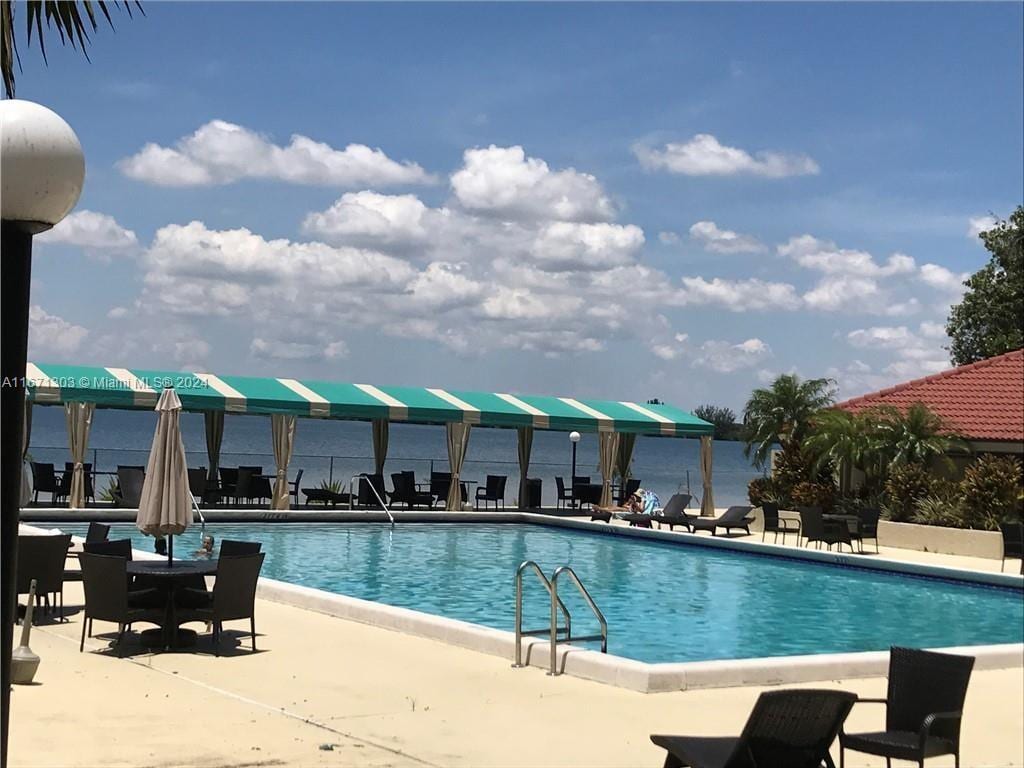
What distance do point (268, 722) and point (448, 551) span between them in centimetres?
1389

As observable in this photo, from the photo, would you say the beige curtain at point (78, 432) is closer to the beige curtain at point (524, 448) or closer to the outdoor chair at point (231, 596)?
the beige curtain at point (524, 448)

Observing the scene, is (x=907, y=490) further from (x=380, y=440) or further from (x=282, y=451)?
(x=380, y=440)

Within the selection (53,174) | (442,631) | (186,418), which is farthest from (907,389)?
(186,418)

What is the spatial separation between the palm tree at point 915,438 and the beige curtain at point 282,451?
1121 centimetres

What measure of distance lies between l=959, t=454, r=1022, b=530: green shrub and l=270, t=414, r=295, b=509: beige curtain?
12.4m

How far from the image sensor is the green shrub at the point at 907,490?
2266 cm

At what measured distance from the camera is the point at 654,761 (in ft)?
22.2

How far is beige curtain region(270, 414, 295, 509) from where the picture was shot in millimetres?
24641

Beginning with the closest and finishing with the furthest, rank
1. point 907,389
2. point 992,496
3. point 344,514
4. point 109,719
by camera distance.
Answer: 1. point 109,719
2. point 992,496
3. point 344,514
4. point 907,389

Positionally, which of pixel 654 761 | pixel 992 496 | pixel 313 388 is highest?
pixel 313 388

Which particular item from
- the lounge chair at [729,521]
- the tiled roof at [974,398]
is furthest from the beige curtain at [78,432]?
the tiled roof at [974,398]

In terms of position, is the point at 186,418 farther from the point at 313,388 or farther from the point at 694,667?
the point at 694,667

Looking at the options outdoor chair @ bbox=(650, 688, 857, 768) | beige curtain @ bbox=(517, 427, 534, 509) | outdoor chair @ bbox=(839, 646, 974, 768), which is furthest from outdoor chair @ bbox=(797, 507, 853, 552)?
outdoor chair @ bbox=(650, 688, 857, 768)

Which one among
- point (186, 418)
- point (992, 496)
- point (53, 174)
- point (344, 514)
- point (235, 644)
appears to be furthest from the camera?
point (186, 418)
